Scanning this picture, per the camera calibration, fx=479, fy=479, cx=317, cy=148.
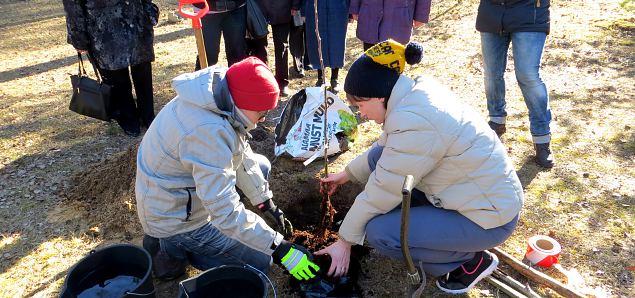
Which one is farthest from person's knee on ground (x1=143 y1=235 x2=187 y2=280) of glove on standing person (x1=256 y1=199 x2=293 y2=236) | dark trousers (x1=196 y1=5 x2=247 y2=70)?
dark trousers (x1=196 y1=5 x2=247 y2=70)

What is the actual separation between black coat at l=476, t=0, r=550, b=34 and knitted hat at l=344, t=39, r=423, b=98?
5.29 feet

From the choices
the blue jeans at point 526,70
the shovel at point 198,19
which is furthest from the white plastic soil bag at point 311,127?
the blue jeans at point 526,70

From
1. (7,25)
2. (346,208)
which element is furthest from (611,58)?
(7,25)

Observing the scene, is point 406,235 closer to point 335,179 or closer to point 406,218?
point 406,218

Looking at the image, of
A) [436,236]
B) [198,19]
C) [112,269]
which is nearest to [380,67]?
[436,236]

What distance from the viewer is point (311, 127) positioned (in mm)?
3691

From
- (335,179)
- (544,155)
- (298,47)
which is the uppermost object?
(298,47)

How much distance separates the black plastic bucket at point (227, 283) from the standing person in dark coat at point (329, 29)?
2.54m

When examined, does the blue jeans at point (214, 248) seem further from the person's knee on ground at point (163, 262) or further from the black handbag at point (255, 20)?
the black handbag at point (255, 20)

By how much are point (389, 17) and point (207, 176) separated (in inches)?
105

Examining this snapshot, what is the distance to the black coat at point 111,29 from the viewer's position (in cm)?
371

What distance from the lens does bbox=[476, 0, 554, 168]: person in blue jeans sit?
328 centimetres

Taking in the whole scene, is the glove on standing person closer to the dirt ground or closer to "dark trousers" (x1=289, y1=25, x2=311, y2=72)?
the dirt ground

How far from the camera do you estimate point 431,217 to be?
2320 mm
